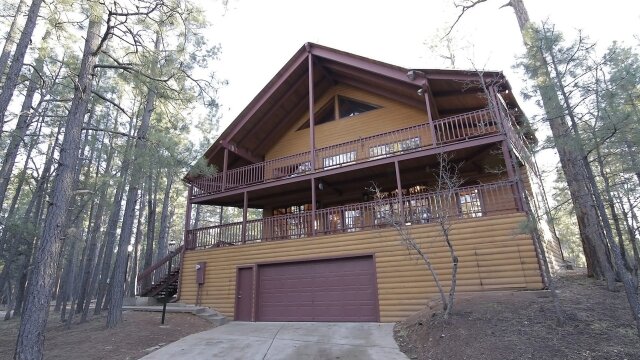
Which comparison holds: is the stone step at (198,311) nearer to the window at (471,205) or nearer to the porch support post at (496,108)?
the window at (471,205)

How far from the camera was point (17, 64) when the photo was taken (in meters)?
8.45

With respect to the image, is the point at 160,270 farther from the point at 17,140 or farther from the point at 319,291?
the point at 319,291

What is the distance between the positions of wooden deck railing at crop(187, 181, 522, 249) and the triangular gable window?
464 cm

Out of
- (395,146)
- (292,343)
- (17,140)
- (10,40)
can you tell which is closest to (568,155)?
(395,146)

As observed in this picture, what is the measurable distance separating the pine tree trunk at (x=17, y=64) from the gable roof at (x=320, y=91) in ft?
20.8

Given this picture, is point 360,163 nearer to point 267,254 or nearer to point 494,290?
point 267,254

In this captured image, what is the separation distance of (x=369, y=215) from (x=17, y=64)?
10380mm

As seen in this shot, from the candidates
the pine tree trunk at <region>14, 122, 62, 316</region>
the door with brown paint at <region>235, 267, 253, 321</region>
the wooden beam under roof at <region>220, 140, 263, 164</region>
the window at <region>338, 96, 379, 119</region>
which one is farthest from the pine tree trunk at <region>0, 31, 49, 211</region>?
the window at <region>338, 96, 379, 119</region>

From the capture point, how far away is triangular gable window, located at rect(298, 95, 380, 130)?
14.4 metres

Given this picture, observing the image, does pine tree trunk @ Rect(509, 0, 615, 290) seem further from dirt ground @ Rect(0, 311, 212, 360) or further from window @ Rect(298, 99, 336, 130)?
dirt ground @ Rect(0, 311, 212, 360)

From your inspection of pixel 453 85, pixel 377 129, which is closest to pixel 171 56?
pixel 377 129

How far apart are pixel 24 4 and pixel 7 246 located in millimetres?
12657

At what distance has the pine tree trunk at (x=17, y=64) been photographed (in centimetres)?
829

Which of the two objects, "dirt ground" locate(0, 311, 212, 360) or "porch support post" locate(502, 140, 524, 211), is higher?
"porch support post" locate(502, 140, 524, 211)
